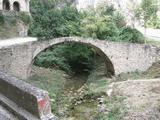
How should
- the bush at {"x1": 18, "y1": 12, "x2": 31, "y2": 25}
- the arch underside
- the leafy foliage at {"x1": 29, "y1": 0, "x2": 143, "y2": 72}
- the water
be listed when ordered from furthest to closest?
1. the arch underside
2. the bush at {"x1": 18, "y1": 12, "x2": 31, "y2": 25}
3. the leafy foliage at {"x1": 29, "y1": 0, "x2": 143, "y2": 72}
4. the water

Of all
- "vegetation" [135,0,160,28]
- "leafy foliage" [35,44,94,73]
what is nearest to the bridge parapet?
"leafy foliage" [35,44,94,73]

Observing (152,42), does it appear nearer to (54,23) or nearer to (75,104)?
(54,23)

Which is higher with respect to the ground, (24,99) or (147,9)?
(147,9)

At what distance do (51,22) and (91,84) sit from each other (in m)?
10.1

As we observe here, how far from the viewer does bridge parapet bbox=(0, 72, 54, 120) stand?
424cm

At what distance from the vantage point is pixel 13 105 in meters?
4.88

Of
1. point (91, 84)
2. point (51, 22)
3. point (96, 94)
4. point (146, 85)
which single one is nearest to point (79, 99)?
point (96, 94)

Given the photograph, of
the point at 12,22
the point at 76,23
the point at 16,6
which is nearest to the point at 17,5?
the point at 16,6

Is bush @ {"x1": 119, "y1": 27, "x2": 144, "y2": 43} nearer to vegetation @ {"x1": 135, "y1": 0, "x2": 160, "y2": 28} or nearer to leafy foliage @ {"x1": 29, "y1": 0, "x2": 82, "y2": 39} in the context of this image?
vegetation @ {"x1": 135, "y1": 0, "x2": 160, "y2": 28}

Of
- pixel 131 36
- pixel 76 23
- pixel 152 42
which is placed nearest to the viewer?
pixel 131 36

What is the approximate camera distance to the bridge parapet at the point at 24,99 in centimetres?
424

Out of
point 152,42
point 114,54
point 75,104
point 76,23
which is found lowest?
point 75,104

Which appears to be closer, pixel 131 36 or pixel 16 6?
pixel 131 36

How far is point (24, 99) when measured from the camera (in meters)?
4.52
